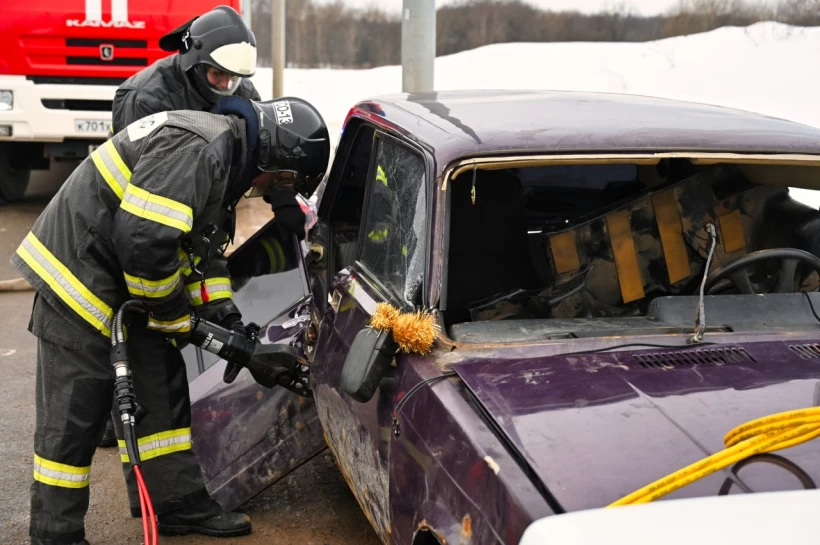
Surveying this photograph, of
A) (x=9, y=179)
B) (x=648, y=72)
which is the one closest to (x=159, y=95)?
Answer: (x=9, y=179)

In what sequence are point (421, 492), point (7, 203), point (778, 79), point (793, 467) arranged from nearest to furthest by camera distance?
1. point (793, 467)
2. point (421, 492)
3. point (7, 203)
4. point (778, 79)

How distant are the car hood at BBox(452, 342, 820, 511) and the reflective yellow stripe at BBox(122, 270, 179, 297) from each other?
47.8 inches

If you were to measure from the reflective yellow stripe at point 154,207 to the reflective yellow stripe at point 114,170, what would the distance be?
0.15 metres

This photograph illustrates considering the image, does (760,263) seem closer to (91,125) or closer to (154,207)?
(154,207)

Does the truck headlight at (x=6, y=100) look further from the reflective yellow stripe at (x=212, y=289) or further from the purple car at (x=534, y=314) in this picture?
the reflective yellow stripe at (x=212, y=289)

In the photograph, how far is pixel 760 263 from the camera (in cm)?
310

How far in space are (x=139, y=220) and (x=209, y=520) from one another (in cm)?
120

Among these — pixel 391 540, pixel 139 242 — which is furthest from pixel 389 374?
pixel 139 242

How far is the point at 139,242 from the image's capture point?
3.06 m

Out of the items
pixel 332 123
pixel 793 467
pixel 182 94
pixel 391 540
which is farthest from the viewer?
pixel 332 123

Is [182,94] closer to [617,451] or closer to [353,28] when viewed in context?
[617,451]

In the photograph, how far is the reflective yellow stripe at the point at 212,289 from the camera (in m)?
3.65

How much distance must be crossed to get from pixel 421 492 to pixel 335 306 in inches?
41.9

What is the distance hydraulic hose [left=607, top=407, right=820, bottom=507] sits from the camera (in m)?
1.84
